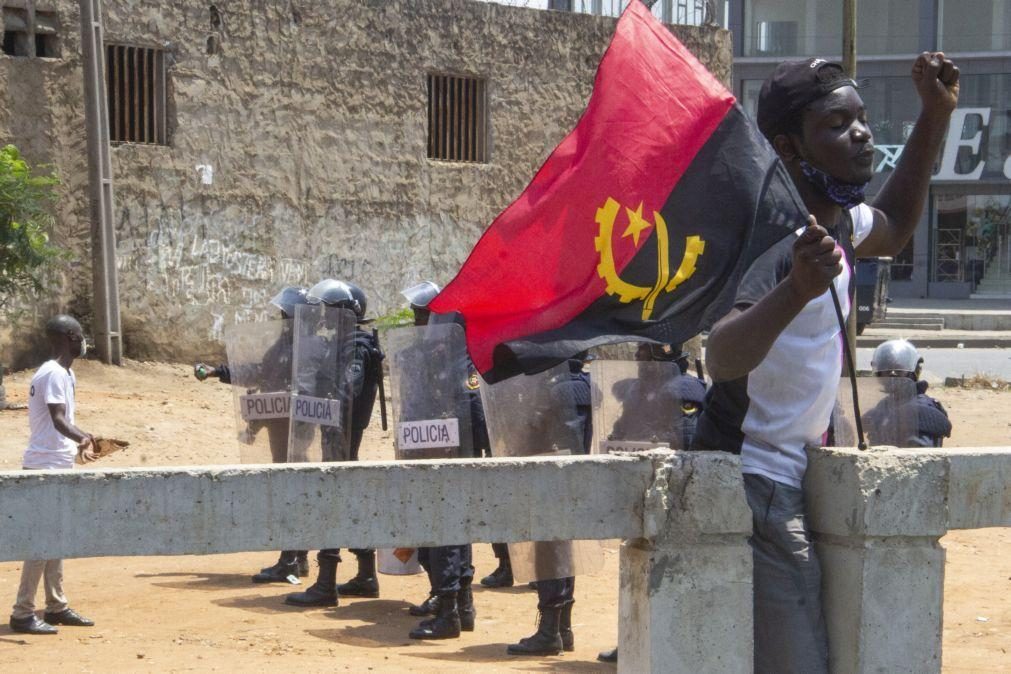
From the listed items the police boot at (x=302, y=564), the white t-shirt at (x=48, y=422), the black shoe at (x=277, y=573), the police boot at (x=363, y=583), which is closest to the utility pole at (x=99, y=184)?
the police boot at (x=302, y=564)

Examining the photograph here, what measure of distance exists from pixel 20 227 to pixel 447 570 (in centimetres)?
748

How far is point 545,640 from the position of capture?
23.3ft

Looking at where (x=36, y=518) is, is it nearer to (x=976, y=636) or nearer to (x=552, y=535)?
(x=552, y=535)

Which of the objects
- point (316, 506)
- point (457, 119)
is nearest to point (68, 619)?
point (316, 506)

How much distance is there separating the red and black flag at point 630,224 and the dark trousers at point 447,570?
3.77 metres

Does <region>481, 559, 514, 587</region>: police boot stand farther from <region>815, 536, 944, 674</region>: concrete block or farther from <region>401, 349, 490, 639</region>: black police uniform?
<region>815, 536, 944, 674</region>: concrete block

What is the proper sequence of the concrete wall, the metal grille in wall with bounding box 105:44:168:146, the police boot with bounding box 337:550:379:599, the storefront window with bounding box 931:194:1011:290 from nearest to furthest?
the police boot with bounding box 337:550:379:599 < the concrete wall < the metal grille in wall with bounding box 105:44:168:146 < the storefront window with bounding box 931:194:1011:290

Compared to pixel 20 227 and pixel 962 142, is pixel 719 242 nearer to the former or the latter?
pixel 20 227

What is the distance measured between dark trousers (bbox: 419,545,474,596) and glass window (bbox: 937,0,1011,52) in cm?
3696

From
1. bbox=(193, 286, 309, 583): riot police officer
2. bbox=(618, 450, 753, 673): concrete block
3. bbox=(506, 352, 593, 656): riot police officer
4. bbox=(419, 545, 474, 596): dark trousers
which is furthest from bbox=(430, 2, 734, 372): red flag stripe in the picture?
bbox=(193, 286, 309, 583): riot police officer

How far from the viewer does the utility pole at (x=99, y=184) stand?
1439 centimetres

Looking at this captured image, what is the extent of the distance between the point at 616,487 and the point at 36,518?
1398 mm

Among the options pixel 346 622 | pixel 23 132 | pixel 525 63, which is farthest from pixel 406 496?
pixel 525 63

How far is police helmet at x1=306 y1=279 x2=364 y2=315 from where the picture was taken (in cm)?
862
